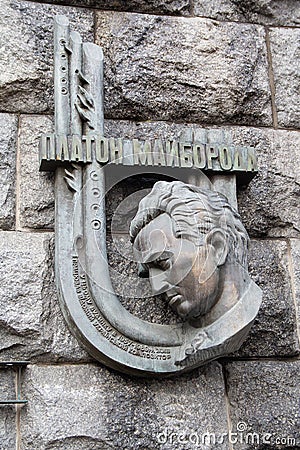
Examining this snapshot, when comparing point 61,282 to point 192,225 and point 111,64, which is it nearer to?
point 192,225

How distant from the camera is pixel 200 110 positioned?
2.66 metres

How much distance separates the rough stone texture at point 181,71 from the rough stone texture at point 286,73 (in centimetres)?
4

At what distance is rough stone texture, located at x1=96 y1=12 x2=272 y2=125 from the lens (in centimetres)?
263

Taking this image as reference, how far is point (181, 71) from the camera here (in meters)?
2.68

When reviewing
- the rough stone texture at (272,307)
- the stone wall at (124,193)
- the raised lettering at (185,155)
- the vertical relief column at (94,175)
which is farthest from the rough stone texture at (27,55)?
the rough stone texture at (272,307)

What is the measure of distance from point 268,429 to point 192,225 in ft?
1.78

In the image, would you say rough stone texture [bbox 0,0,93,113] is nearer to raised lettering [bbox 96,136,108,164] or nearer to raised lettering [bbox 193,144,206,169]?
raised lettering [bbox 96,136,108,164]

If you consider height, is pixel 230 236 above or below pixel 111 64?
below

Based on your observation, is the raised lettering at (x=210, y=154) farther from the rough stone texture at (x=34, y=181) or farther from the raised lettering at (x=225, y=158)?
the rough stone texture at (x=34, y=181)

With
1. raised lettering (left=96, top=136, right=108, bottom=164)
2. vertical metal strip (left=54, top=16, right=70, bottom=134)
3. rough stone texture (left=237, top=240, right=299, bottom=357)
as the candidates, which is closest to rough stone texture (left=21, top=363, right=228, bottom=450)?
rough stone texture (left=237, top=240, right=299, bottom=357)

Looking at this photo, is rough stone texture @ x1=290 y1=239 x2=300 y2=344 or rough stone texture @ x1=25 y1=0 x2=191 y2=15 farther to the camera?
rough stone texture @ x1=25 y1=0 x2=191 y2=15

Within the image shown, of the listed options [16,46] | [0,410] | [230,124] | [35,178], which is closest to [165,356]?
[0,410]

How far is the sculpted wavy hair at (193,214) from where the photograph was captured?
230 cm

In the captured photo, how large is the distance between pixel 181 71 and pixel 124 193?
420mm
